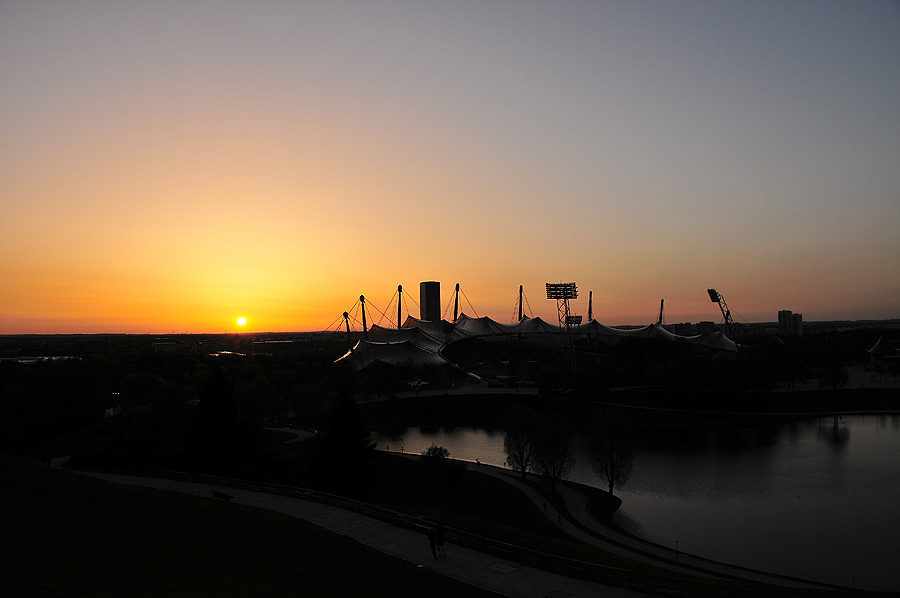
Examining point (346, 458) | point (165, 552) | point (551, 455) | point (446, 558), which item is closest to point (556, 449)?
point (551, 455)

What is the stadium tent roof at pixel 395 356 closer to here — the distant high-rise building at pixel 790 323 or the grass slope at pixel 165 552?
the grass slope at pixel 165 552

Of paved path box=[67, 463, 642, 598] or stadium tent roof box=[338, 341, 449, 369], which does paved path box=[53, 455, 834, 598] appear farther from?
stadium tent roof box=[338, 341, 449, 369]

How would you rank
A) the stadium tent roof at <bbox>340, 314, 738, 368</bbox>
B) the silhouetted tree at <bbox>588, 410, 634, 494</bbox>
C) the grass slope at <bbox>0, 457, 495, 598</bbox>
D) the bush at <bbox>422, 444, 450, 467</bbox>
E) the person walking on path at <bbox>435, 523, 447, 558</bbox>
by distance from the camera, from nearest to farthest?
1. the grass slope at <bbox>0, 457, 495, 598</bbox>
2. the person walking on path at <bbox>435, 523, 447, 558</bbox>
3. the silhouetted tree at <bbox>588, 410, 634, 494</bbox>
4. the bush at <bbox>422, 444, 450, 467</bbox>
5. the stadium tent roof at <bbox>340, 314, 738, 368</bbox>

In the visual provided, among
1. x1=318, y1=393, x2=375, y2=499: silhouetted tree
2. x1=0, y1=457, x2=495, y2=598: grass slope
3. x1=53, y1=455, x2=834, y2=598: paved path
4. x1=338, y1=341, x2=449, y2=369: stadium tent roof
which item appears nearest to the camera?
x1=0, y1=457, x2=495, y2=598: grass slope

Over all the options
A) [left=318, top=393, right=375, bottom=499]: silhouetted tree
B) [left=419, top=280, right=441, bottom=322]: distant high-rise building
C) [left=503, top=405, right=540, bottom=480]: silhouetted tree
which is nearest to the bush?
[left=503, top=405, right=540, bottom=480]: silhouetted tree

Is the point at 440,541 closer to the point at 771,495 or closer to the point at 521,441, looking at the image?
the point at 521,441
